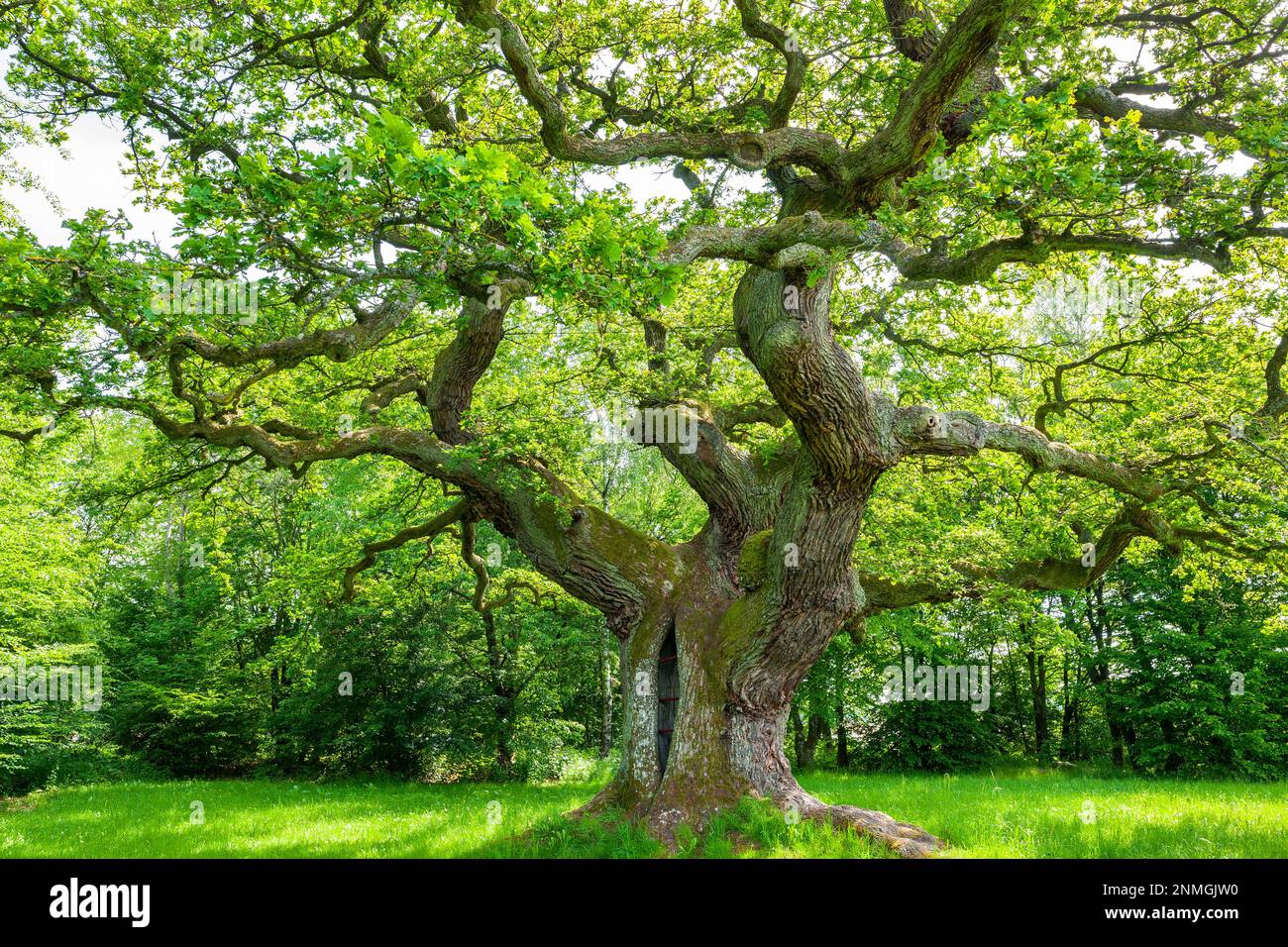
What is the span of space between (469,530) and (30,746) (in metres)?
15.1

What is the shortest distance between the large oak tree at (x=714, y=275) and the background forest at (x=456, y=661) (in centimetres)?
309

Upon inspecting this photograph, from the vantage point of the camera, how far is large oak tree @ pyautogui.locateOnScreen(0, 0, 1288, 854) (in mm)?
5551

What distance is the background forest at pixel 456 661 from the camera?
16.9m

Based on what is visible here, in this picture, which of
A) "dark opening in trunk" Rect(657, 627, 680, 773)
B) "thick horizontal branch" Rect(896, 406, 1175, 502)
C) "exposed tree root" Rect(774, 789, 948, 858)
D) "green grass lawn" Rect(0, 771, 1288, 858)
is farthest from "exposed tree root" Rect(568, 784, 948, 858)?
"thick horizontal branch" Rect(896, 406, 1175, 502)

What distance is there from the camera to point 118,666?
22.3 meters

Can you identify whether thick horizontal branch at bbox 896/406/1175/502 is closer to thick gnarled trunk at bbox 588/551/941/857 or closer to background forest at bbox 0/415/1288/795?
thick gnarled trunk at bbox 588/551/941/857

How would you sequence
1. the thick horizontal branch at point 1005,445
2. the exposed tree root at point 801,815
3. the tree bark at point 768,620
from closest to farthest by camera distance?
the exposed tree root at point 801,815 < the tree bark at point 768,620 < the thick horizontal branch at point 1005,445

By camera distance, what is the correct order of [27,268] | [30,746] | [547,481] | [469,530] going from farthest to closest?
[30,746], [469,530], [547,481], [27,268]

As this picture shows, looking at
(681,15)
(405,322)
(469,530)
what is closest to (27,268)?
(405,322)

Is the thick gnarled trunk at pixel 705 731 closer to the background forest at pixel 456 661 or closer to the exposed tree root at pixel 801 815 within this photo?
the exposed tree root at pixel 801 815

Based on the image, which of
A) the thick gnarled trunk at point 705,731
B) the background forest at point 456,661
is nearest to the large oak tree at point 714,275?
the thick gnarled trunk at point 705,731

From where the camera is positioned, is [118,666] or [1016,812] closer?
[1016,812]

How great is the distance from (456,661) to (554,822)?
35.5ft

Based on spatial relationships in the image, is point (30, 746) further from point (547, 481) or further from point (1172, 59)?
point (1172, 59)
